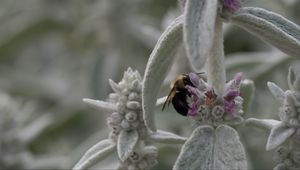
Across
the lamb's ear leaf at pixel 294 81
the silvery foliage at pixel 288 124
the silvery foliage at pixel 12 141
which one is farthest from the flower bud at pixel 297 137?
the silvery foliage at pixel 12 141

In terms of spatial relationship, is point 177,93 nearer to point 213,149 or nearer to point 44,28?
point 213,149

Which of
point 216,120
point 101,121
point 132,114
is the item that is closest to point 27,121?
point 101,121

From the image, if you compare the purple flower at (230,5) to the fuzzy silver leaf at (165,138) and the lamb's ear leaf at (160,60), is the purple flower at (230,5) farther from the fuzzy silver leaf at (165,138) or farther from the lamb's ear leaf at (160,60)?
the fuzzy silver leaf at (165,138)

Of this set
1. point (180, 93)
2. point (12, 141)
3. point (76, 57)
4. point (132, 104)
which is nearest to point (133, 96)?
point (132, 104)

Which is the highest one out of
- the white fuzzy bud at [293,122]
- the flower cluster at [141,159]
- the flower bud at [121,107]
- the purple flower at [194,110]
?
the flower bud at [121,107]

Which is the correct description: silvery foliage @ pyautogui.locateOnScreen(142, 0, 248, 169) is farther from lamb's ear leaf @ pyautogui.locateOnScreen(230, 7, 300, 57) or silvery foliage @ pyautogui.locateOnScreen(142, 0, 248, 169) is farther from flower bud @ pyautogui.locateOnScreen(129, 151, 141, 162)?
flower bud @ pyautogui.locateOnScreen(129, 151, 141, 162)

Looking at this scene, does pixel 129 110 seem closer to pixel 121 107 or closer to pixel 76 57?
pixel 121 107
